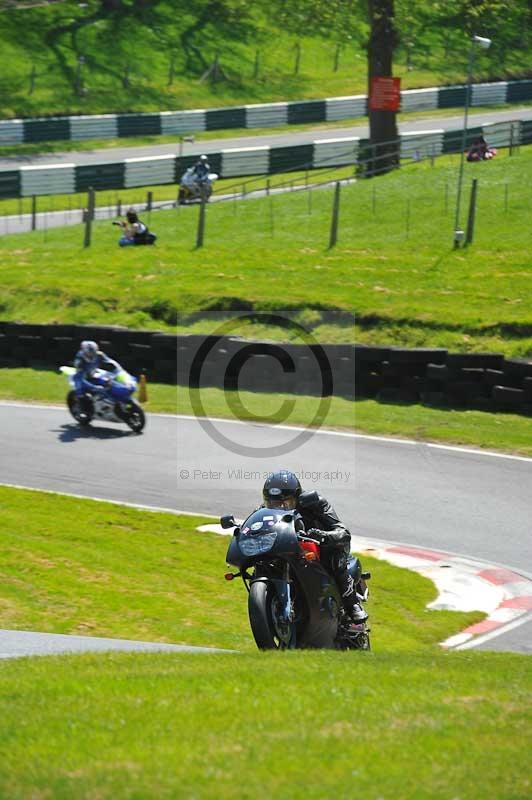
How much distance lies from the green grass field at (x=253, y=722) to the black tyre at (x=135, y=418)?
295 inches

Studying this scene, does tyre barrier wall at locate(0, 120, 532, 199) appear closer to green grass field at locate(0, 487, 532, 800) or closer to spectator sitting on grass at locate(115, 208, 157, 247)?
spectator sitting on grass at locate(115, 208, 157, 247)

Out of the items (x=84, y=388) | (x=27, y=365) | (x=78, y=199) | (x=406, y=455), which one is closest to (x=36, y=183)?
(x=78, y=199)

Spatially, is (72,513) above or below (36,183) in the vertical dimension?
below

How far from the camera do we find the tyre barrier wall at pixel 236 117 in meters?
40.8

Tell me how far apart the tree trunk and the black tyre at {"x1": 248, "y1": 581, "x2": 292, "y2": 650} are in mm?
23526

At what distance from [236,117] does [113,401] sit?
28.4 meters

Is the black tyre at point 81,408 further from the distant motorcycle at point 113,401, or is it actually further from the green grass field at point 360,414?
the green grass field at point 360,414

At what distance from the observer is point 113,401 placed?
18.2m

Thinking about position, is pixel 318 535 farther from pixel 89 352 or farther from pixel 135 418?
pixel 89 352

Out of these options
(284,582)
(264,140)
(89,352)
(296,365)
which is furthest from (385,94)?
(284,582)

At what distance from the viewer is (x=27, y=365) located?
73.8 feet

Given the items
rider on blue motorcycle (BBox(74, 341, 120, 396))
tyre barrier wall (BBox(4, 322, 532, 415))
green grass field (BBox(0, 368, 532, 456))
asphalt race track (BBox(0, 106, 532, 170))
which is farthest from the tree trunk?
rider on blue motorcycle (BBox(74, 341, 120, 396))

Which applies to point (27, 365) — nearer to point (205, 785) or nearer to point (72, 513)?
point (72, 513)

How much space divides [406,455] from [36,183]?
2144 centimetres
